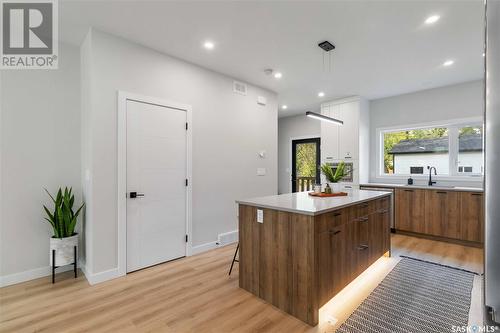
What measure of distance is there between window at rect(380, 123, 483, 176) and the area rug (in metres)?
2.38

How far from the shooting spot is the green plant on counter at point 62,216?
2.69m

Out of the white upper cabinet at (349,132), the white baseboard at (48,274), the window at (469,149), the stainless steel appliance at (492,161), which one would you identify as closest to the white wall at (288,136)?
the white upper cabinet at (349,132)

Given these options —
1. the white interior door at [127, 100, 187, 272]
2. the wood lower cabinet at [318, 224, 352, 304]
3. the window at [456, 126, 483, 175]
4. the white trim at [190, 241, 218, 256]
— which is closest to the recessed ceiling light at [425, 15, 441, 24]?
the wood lower cabinet at [318, 224, 352, 304]

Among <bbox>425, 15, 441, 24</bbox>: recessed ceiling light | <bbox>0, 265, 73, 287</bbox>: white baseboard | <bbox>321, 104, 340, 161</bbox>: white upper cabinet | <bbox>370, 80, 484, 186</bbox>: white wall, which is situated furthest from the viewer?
<bbox>321, 104, 340, 161</bbox>: white upper cabinet

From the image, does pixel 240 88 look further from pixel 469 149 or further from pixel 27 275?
pixel 469 149

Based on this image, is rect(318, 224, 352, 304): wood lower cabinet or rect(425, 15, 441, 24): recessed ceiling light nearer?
rect(318, 224, 352, 304): wood lower cabinet

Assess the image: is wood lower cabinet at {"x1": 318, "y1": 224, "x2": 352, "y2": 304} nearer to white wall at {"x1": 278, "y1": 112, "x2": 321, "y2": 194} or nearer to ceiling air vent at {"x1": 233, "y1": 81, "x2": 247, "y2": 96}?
ceiling air vent at {"x1": 233, "y1": 81, "x2": 247, "y2": 96}

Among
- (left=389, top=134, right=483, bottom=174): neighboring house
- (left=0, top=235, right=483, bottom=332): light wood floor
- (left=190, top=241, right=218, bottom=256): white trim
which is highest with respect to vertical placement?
(left=389, top=134, right=483, bottom=174): neighboring house

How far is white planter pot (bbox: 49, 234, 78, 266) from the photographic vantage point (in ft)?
8.73

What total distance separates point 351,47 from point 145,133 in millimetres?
2872

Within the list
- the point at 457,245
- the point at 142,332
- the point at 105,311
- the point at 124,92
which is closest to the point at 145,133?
the point at 124,92

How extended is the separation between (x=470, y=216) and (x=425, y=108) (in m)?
2.15

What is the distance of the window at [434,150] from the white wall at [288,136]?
2075 mm

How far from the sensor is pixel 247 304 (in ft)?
7.33
